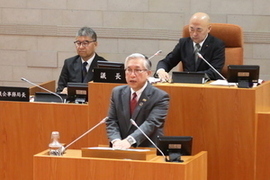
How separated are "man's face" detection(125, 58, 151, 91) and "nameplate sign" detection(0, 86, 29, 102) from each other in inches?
46.8

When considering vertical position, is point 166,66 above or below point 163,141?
above

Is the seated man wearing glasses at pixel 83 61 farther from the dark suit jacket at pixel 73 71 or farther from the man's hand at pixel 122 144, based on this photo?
the man's hand at pixel 122 144

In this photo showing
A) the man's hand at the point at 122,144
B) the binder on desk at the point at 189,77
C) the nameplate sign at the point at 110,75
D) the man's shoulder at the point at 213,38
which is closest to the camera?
the man's hand at the point at 122,144

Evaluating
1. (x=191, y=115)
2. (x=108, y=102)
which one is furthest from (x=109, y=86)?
(x=191, y=115)

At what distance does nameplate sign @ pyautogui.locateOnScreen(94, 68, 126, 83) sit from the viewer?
5.90 m

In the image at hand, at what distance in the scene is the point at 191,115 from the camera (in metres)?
5.79

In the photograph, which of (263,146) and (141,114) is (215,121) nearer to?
(263,146)

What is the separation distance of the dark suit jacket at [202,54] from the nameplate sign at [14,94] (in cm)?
143

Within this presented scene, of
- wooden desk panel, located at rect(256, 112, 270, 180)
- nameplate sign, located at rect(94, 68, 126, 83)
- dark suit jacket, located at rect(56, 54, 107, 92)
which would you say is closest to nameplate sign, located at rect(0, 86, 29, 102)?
nameplate sign, located at rect(94, 68, 126, 83)

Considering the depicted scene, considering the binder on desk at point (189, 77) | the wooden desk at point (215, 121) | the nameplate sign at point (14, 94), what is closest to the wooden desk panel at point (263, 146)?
the wooden desk at point (215, 121)

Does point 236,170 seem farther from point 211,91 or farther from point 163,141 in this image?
point 163,141

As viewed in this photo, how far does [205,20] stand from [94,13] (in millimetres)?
2326

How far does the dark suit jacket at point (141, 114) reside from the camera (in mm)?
5383

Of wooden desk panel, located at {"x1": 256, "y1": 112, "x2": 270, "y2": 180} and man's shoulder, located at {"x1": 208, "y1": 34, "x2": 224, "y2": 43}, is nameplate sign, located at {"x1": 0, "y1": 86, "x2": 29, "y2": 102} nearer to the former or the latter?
man's shoulder, located at {"x1": 208, "y1": 34, "x2": 224, "y2": 43}
